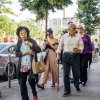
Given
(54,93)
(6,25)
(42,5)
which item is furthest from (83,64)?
(6,25)

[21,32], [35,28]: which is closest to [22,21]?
[35,28]

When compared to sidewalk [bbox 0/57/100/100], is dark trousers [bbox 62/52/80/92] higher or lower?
higher

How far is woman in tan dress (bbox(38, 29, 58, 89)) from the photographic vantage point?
426 inches

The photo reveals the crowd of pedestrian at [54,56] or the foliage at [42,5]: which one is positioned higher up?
the foliage at [42,5]

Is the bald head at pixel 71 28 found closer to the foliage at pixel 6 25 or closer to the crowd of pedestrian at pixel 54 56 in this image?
the crowd of pedestrian at pixel 54 56

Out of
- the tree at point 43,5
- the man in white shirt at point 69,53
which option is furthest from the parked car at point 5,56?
the man in white shirt at point 69,53

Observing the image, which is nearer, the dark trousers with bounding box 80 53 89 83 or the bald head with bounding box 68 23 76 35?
the bald head with bounding box 68 23 76 35

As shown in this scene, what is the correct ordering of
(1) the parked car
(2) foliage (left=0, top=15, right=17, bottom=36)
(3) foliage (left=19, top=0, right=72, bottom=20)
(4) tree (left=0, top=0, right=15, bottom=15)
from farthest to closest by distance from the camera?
1. (2) foliage (left=0, top=15, right=17, bottom=36)
2. (4) tree (left=0, top=0, right=15, bottom=15)
3. (3) foliage (left=19, top=0, right=72, bottom=20)
4. (1) the parked car

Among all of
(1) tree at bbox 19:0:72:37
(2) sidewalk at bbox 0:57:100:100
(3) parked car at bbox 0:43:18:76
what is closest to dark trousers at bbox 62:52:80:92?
(2) sidewalk at bbox 0:57:100:100

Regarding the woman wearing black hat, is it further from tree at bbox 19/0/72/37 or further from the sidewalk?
tree at bbox 19/0/72/37

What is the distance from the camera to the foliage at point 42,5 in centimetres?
1540

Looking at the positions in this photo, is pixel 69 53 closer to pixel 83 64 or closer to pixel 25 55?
pixel 25 55

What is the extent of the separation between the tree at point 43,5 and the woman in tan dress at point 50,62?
4110 millimetres

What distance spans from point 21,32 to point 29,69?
2.47 ft
